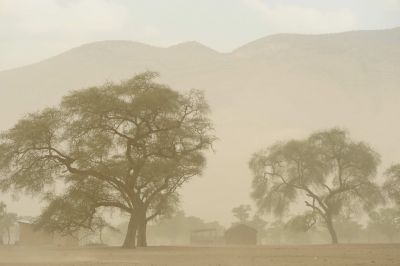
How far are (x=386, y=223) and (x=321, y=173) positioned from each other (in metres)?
46.9

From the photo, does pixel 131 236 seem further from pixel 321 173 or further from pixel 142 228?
pixel 321 173

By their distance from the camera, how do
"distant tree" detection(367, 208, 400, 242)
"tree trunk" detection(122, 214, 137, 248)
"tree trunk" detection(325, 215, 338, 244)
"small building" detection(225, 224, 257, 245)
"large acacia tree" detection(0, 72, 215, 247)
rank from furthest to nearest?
"distant tree" detection(367, 208, 400, 242), "small building" detection(225, 224, 257, 245), "tree trunk" detection(325, 215, 338, 244), "tree trunk" detection(122, 214, 137, 248), "large acacia tree" detection(0, 72, 215, 247)

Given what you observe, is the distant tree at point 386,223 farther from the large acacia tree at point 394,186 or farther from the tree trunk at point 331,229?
the large acacia tree at point 394,186

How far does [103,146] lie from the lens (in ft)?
149

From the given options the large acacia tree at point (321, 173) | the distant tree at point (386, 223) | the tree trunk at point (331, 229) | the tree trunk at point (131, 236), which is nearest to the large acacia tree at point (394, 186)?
the large acacia tree at point (321, 173)

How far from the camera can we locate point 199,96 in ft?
163

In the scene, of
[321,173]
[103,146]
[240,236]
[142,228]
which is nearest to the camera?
[103,146]

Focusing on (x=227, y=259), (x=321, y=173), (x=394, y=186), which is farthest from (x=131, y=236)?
(x=394, y=186)

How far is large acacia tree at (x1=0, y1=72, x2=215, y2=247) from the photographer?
45344mm

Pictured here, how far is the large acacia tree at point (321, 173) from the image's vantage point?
66562 mm

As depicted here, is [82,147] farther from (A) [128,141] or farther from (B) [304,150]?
(B) [304,150]

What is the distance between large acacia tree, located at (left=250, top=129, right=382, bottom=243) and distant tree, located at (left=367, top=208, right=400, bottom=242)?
41322mm

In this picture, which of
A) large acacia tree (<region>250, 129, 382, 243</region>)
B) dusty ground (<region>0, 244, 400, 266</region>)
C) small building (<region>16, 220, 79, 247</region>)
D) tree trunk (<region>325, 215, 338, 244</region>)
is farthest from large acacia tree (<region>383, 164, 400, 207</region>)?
small building (<region>16, 220, 79, 247</region>)

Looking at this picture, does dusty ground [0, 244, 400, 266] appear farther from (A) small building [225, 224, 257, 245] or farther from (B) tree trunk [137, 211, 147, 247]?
(A) small building [225, 224, 257, 245]
